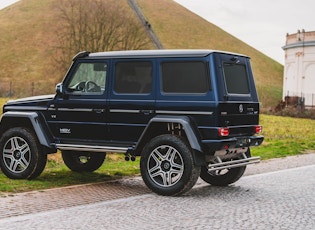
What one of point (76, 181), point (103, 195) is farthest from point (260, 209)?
point (76, 181)

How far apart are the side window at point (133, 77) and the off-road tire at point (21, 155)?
1874 millimetres

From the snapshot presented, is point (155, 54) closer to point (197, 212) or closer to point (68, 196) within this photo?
point (68, 196)

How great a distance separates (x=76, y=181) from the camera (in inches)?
448

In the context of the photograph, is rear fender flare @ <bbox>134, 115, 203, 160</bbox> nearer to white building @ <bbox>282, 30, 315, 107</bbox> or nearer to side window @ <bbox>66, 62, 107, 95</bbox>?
side window @ <bbox>66, 62, 107, 95</bbox>

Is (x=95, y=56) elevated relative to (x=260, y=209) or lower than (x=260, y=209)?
elevated

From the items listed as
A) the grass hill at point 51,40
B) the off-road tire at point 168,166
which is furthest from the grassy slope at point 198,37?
the off-road tire at point 168,166

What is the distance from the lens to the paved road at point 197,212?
7.66 m

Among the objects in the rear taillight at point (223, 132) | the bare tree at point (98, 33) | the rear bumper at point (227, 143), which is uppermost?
the bare tree at point (98, 33)

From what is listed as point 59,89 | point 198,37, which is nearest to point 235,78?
point 59,89

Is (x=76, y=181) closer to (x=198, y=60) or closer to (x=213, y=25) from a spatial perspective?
(x=198, y=60)

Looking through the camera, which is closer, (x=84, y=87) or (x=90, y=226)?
(x=90, y=226)

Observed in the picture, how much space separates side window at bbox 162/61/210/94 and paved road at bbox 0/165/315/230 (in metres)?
1.75

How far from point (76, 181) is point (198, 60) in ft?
10.9

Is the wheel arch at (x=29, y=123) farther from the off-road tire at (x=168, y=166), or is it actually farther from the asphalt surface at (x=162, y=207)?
the off-road tire at (x=168, y=166)
